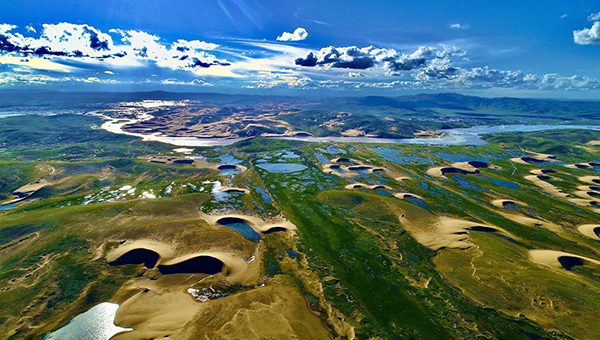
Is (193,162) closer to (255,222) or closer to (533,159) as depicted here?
(255,222)

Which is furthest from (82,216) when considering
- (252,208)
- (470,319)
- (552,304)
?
(552,304)

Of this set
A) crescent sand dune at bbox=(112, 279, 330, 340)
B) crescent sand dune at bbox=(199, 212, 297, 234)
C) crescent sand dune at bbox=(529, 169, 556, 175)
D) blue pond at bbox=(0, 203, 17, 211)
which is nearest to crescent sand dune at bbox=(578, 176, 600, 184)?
crescent sand dune at bbox=(529, 169, 556, 175)

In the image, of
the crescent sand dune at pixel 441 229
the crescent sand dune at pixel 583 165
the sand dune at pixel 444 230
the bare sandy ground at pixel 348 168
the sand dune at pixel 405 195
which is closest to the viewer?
the sand dune at pixel 444 230

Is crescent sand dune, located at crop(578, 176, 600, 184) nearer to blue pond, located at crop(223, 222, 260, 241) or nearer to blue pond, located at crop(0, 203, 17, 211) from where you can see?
blue pond, located at crop(223, 222, 260, 241)

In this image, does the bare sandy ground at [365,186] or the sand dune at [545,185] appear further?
the bare sandy ground at [365,186]

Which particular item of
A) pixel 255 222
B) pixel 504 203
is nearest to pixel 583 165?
pixel 504 203

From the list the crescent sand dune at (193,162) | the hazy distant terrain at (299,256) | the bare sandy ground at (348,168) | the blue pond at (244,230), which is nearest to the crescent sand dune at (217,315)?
the hazy distant terrain at (299,256)

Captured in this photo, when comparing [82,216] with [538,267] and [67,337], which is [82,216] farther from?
[538,267]

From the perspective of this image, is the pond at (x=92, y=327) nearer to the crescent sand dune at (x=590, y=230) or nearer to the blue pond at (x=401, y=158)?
the crescent sand dune at (x=590, y=230)
